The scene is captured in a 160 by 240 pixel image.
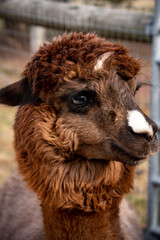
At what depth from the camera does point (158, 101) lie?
3.89 metres

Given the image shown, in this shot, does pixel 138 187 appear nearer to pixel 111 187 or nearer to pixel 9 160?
pixel 9 160

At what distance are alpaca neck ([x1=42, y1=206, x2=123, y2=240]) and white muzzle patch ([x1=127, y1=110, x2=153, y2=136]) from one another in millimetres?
702

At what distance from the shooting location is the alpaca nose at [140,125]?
205cm

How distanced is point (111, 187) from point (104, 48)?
98 centimetres

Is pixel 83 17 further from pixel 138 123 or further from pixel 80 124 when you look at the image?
pixel 138 123

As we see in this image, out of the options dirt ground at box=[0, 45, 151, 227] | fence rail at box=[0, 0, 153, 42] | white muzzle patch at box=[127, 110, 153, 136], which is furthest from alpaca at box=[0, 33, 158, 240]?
fence rail at box=[0, 0, 153, 42]

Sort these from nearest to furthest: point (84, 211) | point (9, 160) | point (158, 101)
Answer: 1. point (84, 211)
2. point (158, 101)
3. point (9, 160)

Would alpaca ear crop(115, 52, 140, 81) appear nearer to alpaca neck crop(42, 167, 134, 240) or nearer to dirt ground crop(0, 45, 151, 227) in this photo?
dirt ground crop(0, 45, 151, 227)

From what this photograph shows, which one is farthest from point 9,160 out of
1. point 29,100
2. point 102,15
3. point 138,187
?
point 29,100

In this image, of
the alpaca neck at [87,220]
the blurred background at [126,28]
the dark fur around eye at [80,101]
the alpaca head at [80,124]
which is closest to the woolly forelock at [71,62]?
the alpaca head at [80,124]

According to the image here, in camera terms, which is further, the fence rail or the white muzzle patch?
the fence rail

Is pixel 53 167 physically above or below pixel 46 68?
below

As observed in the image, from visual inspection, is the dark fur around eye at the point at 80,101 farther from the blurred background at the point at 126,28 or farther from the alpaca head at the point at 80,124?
the blurred background at the point at 126,28

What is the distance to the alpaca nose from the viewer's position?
2.05m
